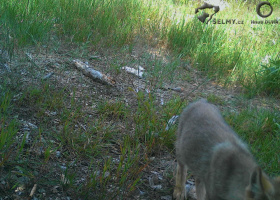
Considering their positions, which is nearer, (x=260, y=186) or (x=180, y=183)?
(x=260, y=186)

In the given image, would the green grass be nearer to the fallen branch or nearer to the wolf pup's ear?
the fallen branch

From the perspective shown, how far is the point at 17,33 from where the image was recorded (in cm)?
468

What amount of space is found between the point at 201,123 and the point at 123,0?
16.6 feet

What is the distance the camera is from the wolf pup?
2.01 m

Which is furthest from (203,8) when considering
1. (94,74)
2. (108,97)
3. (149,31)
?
(108,97)

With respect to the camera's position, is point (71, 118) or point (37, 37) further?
point (37, 37)

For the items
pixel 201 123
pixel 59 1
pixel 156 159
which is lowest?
pixel 156 159

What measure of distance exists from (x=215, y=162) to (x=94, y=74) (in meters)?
2.69

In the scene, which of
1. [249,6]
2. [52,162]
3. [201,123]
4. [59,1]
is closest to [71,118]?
[52,162]

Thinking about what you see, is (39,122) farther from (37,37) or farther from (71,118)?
(37,37)

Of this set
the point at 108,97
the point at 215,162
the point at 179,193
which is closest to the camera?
the point at 215,162

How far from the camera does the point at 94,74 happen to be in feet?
15.6

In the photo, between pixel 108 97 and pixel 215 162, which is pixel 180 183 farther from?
pixel 108 97

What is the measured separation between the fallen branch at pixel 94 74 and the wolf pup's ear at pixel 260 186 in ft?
10.0
